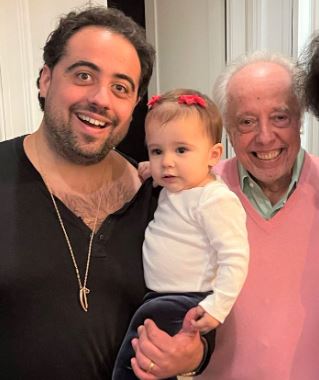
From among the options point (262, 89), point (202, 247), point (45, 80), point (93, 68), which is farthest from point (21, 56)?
point (202, 247)

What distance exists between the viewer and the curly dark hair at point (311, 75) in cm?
135

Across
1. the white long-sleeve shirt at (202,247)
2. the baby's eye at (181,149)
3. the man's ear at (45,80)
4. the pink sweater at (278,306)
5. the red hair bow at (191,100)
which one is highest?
the man's ear at (45,80)

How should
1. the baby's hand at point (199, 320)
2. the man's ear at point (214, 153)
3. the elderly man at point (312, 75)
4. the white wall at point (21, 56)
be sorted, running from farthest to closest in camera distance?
the white wall at point (21, 56) < the elderly man at point (312, 75) < the man's ear at point (214, 153) < the baby's hand at point (199, 320)

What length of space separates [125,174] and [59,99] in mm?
285

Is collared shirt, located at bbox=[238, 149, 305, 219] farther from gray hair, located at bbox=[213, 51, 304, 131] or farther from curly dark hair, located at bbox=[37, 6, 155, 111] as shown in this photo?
curly dark hair, located at bbox=[37, 6, 155, 111]

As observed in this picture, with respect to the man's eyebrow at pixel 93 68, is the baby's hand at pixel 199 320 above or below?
below

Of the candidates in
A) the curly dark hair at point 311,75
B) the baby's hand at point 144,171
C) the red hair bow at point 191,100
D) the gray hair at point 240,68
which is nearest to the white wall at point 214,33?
the gray hair at point 240,68

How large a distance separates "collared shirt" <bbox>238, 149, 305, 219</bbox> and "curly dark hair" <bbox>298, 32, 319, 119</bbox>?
0.66 feet

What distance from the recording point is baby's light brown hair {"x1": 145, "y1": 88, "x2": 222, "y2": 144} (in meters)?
1.21

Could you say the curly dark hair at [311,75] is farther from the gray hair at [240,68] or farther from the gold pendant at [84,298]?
the gold pendant at [84,298]

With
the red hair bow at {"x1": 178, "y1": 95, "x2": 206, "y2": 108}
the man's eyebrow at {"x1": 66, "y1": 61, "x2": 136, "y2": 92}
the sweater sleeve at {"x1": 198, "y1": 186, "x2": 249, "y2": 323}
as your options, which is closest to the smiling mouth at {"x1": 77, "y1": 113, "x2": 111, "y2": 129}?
the man's eyebrow at {"x1": 66, "y1": 61, "x2": 136, "y2": 92}

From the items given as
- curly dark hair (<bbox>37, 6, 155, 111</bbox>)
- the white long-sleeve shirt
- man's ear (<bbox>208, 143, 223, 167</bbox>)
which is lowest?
the white long-sleeve shirt

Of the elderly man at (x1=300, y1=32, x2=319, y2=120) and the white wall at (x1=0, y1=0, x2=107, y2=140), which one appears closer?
the elderly man at (x1=300, y1=32, x2=319, y2=120)

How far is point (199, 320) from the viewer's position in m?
1.15
